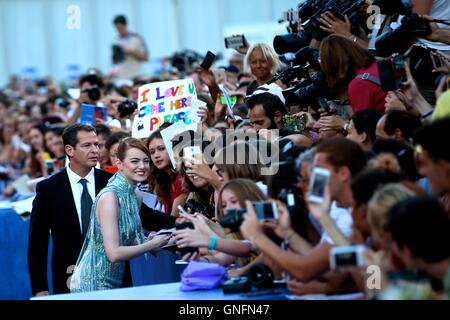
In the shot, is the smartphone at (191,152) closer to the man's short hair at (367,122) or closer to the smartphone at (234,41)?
the man's short hair at (367,122)

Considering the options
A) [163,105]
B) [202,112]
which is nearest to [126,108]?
[163,105]

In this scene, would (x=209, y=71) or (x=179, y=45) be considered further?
(x=179, y=45)

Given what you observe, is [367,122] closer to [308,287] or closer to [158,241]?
[308,287]

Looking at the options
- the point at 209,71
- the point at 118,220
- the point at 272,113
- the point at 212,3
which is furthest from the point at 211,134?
the point at 212,3

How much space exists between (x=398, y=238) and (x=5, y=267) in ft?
26.6

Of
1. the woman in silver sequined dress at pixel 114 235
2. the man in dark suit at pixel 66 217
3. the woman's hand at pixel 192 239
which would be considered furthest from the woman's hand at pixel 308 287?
the man in dark suit at pixel 66 217

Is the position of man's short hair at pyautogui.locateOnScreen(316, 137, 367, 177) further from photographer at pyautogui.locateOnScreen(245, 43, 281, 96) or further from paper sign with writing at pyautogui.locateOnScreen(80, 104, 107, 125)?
paper sign with writing at pyautogui.locateOnScreen(80, 104, 107, 125)

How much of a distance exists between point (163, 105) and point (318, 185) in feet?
16.5

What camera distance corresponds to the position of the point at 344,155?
5.95 m

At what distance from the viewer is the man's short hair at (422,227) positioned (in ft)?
16.1

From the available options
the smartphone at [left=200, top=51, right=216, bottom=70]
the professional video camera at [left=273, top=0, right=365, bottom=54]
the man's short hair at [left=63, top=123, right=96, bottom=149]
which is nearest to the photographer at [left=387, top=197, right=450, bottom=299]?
the professional video camera at [left=273, top=0, right=365, bottom=54]
